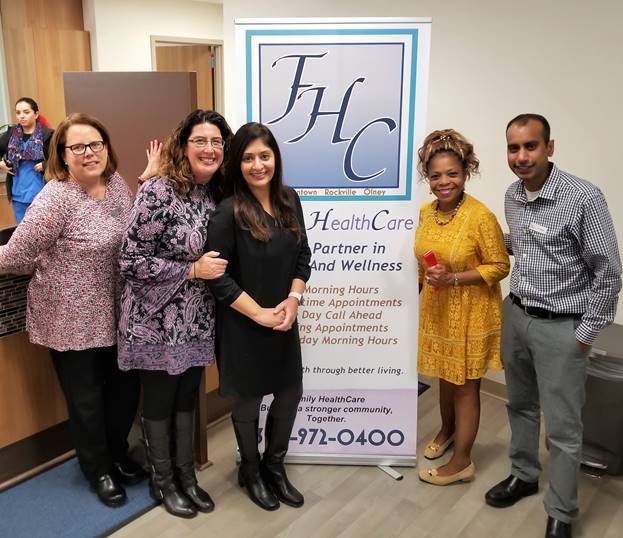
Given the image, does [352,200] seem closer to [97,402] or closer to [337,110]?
[337,110]

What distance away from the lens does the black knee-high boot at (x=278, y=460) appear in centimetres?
226

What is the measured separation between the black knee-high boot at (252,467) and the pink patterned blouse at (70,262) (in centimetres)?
61

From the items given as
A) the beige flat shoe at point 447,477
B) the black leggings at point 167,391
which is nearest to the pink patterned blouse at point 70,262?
the black leggings at point 167,391

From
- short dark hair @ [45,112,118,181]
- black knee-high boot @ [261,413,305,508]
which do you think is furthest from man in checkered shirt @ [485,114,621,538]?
short dark hair @ [45,112,118,181]

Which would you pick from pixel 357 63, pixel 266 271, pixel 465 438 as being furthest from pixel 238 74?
pixel 465 438

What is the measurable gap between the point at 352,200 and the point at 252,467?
1.15m

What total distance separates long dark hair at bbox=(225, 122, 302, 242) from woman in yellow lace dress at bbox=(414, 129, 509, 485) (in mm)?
565

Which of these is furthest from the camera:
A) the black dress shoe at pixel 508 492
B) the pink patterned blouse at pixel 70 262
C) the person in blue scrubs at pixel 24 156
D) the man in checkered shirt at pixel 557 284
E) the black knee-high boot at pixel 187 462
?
the person in blue scrubs at pixel 24 156

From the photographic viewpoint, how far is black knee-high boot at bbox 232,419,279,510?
2.21 metres

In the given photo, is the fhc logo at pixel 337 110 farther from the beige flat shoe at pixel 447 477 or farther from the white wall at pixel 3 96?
the white wall at pixel 3 96

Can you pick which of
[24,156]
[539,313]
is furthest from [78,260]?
[24,156]

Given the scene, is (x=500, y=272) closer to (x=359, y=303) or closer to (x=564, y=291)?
(x=564, y=291)

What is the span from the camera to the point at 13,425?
2334mm

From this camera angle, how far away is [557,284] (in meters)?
1.92
